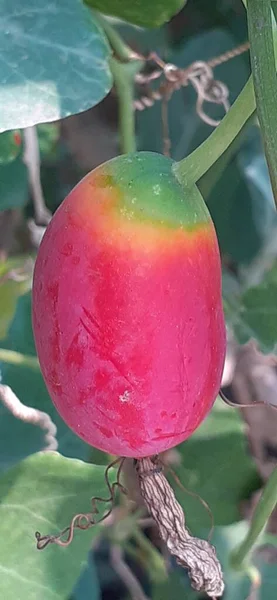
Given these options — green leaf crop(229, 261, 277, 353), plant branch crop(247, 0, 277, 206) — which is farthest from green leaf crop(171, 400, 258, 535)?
plant branch crop(247, 0, 277, 206)

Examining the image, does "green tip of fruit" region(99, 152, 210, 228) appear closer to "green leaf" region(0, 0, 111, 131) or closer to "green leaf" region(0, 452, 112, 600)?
"green leaf" region(0, 0, 111, 131)

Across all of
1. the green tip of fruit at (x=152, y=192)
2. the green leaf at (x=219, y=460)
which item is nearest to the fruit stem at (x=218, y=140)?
the green tip of fruit at (x=152, y=192)

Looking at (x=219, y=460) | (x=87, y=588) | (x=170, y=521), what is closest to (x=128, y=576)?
(x=87, y=588)

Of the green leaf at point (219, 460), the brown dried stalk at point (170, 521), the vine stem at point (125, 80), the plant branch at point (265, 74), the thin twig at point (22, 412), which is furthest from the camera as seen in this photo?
the green leaf at point (219, 460)

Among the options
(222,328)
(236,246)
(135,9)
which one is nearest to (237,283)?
(236,246)

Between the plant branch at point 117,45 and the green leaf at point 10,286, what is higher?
the plant branch at point 117,45

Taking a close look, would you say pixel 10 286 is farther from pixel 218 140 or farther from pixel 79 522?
pixel 218 140

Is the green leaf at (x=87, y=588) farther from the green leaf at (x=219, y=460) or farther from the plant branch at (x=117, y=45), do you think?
the plant branch at (x=117, y=45)
